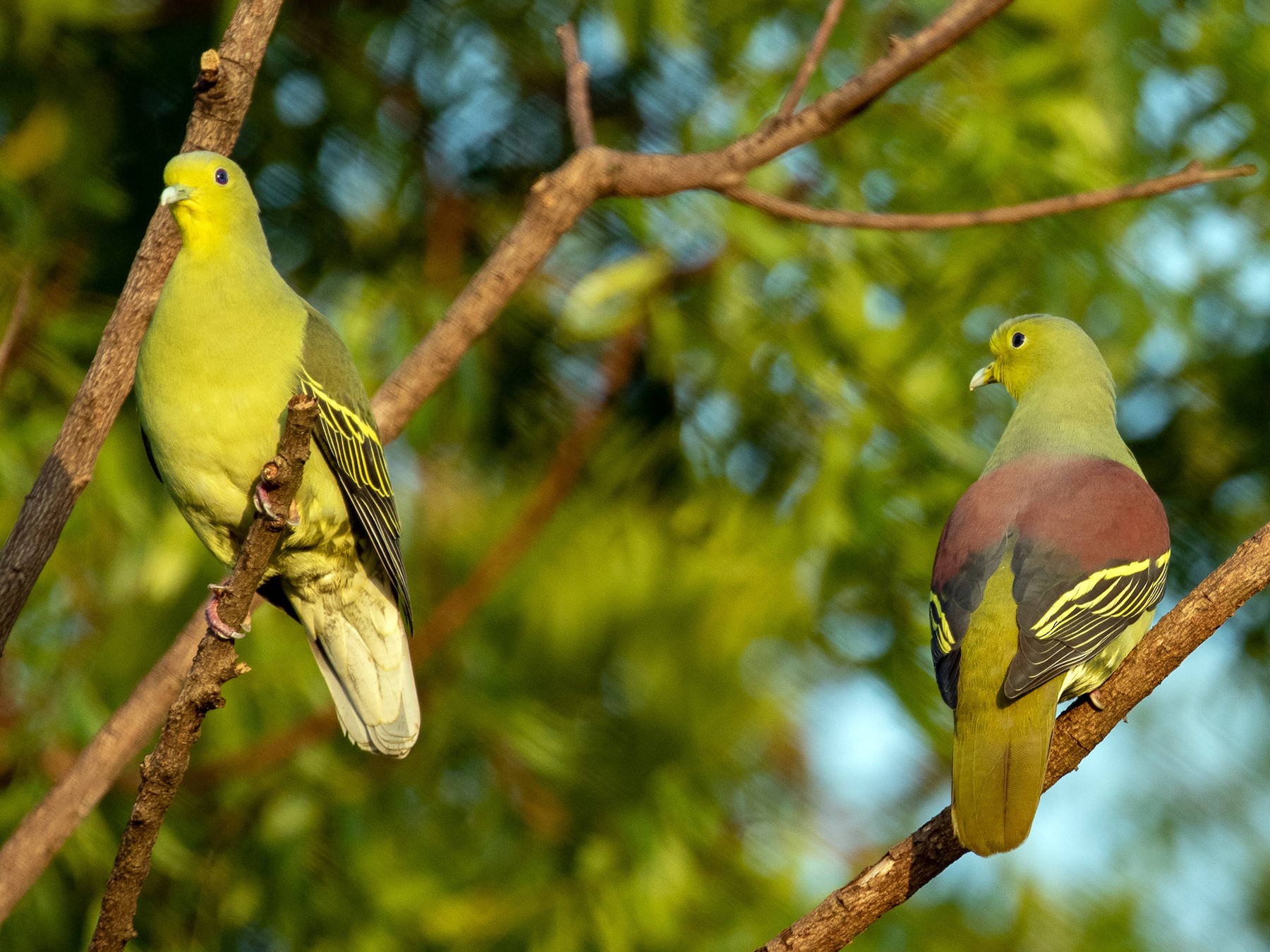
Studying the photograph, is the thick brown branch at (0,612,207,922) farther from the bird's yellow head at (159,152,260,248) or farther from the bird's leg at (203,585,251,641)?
the bird's yellow head at (159,152,260,248)

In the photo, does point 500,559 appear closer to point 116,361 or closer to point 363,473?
point 363,473

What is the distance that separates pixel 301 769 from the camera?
4.68 metres

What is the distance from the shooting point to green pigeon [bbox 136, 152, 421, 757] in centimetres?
296

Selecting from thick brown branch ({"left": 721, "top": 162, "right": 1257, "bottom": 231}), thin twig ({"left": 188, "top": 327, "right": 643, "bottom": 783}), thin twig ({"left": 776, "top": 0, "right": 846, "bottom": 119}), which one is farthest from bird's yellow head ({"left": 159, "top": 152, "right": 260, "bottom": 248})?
thin twig ({"left": 188, "top": 327, "right": 643, "bottom": 783})

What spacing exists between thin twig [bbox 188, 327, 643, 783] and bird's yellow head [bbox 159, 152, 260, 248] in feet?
6.37

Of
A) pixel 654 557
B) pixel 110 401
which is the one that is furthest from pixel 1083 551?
pixel 654 557

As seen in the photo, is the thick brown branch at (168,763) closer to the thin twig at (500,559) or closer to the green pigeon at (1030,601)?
the green pigeon at (1030,601)

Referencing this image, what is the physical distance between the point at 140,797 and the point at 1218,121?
429 centimetres

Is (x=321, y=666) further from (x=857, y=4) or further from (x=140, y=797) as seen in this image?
(x=857, y=4)

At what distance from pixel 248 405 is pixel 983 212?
157 centimetres

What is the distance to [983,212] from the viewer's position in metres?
3.05

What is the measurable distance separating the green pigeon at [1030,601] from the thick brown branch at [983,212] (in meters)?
0.50

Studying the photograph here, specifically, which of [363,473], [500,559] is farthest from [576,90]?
[500,559]

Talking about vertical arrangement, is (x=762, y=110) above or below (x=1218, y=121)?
above
